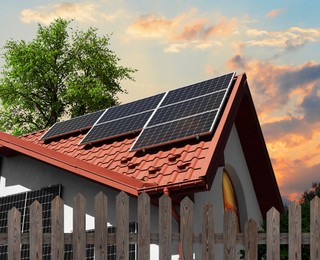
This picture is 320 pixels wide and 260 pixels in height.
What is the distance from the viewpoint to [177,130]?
12.9 meters

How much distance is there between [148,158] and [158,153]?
215 mm

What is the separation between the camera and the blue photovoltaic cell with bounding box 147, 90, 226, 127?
44.1ft

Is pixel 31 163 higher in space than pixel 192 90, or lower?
lower

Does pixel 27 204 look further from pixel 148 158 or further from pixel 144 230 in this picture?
pixel 144 230

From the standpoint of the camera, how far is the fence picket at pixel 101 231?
27.6ft

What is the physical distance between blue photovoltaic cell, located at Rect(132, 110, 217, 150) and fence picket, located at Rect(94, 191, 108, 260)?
14.0 ft

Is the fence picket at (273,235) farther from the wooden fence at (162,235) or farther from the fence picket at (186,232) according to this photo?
the fence picket at (186,232)

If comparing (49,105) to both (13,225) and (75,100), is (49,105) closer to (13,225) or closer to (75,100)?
(75,100)

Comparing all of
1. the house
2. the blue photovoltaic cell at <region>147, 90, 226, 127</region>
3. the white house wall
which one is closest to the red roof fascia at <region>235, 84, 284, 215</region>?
the house

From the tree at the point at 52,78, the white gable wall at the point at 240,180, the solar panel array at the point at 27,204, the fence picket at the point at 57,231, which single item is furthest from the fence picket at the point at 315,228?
the tree at the point at 52,78

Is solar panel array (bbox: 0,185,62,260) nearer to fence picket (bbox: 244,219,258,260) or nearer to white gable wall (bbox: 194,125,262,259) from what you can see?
white gable wall (bbox: 194,125,262,259)

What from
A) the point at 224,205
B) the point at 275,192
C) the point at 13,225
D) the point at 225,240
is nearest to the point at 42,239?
the point at 13,225

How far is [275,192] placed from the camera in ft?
57.8

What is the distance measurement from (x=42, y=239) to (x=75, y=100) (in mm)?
30620
